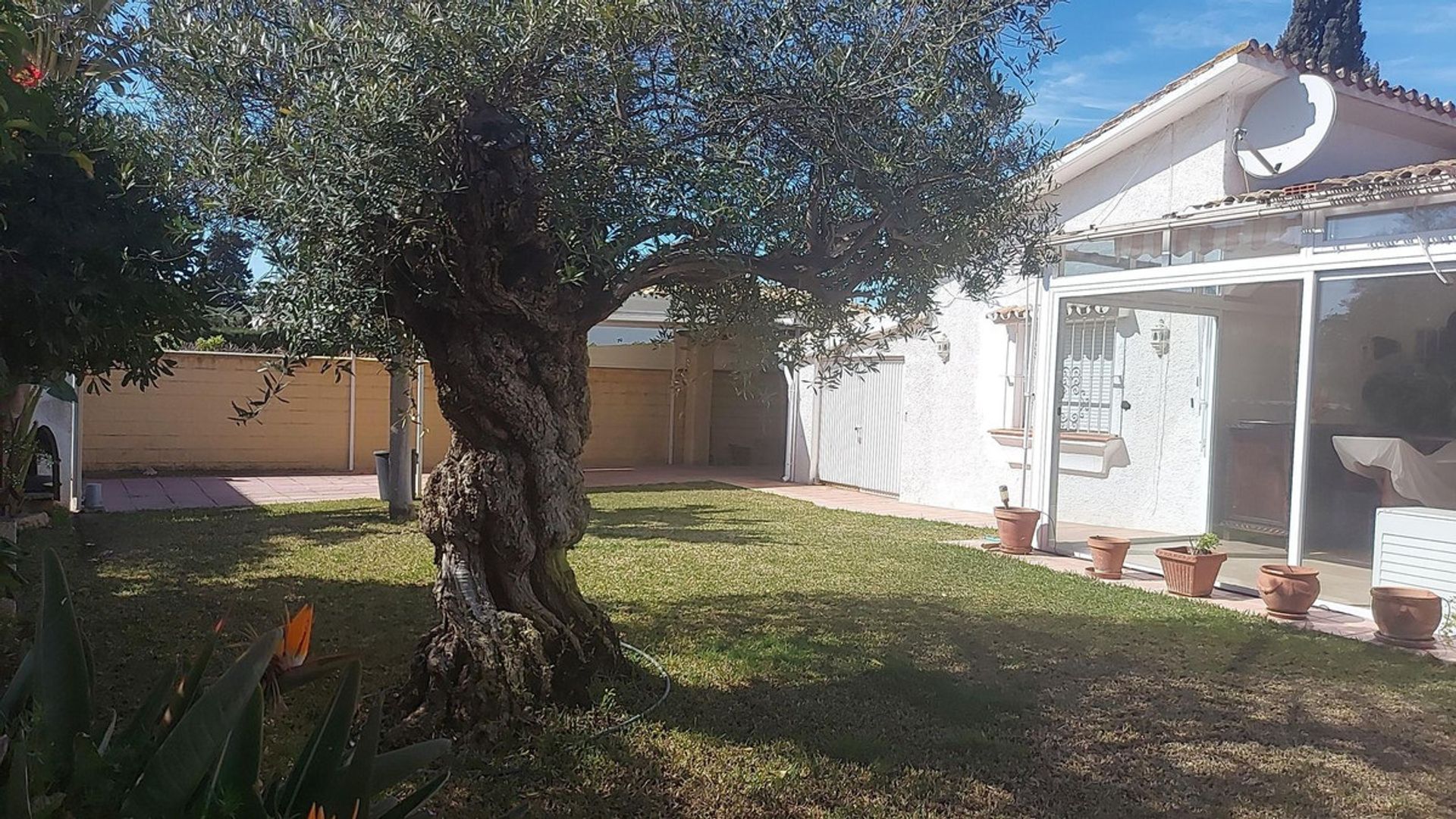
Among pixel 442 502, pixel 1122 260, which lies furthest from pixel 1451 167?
pixel 442 502

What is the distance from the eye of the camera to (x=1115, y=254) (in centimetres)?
982

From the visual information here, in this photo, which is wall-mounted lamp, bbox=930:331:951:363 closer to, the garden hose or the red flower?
the garden hose

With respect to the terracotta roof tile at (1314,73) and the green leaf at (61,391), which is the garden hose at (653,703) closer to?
the green leaf at (61,391)

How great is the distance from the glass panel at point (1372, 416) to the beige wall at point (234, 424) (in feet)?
37.8

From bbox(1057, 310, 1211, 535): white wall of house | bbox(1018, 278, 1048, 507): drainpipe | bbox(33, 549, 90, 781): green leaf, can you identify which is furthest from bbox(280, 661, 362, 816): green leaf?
bbox(1057, 310, 1211, 535): white wall of house

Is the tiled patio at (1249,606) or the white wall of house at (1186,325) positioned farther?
the white wall of house at (1186,325)

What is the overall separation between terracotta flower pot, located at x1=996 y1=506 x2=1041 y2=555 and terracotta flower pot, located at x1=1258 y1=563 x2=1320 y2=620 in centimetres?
284

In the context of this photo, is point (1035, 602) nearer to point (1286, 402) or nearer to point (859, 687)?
point (859, 687)

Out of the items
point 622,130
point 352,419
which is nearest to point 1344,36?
point 622,130

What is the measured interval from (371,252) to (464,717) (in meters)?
2.15

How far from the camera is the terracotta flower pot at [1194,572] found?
28.1ft

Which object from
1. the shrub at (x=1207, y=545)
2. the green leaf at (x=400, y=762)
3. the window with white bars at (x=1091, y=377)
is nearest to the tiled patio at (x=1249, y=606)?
the shrub at (x=1207, y=545)

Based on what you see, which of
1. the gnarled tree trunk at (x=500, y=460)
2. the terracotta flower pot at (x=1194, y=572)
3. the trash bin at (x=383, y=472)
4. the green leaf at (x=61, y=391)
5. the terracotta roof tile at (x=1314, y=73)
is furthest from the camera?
the trash bin at (x=383, y=472)

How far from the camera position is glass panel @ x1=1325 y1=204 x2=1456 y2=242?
7402 mm
